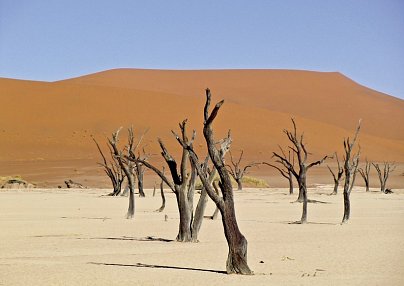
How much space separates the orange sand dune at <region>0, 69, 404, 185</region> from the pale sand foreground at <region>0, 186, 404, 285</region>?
107 ft

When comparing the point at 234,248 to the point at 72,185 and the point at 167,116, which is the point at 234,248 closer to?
the point at 72,185

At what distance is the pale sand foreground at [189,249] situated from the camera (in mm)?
10930

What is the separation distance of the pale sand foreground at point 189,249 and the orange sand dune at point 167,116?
32.5 meters

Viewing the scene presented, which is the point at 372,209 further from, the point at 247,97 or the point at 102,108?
the point at 247,97

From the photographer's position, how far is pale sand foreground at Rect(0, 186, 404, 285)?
35.9 feet

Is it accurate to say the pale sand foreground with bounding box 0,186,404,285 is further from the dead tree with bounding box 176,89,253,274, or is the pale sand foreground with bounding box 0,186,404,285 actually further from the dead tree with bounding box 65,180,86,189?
the dead tree with bounding box 65,180,86,189

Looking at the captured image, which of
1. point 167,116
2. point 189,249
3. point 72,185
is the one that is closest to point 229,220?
point 189,249

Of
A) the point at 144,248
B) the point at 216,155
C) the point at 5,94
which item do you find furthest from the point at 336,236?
the point at 5,94

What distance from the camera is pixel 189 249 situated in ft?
49.4

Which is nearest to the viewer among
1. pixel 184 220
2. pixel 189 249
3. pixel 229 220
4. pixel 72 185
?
pixel 229 220


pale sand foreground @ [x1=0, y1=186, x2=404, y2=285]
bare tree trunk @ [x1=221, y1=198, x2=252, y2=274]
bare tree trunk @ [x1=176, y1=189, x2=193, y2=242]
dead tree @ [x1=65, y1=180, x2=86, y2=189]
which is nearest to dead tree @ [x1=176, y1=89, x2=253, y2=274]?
bare tree trunk @ [x1=221, y1=198, x2=252, y2=274]

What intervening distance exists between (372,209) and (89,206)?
1096 cm

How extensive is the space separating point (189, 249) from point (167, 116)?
76.9m

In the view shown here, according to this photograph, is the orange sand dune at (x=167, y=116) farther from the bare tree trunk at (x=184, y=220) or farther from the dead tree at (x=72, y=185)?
the bare tree trunk at (x=184, y=220)
